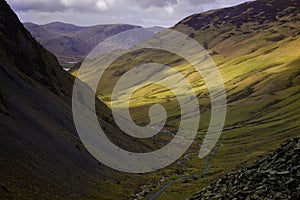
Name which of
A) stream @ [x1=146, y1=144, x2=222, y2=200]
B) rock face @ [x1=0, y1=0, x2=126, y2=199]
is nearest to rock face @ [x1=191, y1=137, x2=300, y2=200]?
rock face @ [x1=0, y1=0, x2=126, y2=199]

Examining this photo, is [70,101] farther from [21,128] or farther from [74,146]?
[21,128]

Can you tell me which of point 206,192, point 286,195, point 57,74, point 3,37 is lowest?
point 206,192

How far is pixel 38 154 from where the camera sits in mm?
A: 70062

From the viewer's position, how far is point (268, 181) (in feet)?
116

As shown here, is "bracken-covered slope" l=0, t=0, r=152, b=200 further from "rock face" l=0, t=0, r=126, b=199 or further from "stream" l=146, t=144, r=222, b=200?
"stream" l=146, t=144, r=222, b=200

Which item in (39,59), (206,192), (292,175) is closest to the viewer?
(292,175)

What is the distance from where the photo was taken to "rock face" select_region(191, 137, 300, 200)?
3275cm

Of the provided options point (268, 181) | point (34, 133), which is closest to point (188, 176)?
point (34, 133)

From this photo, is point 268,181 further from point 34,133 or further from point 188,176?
point 188,176

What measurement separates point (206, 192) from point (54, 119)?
60282mm

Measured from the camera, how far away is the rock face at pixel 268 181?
32.8m

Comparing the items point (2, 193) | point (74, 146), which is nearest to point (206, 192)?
point (2, 193)

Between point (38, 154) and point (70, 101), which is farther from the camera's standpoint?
point (70, 101)

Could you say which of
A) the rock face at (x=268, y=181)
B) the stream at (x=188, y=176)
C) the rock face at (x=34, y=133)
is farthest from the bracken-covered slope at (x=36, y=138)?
the rock face at (x=268, y=181)
